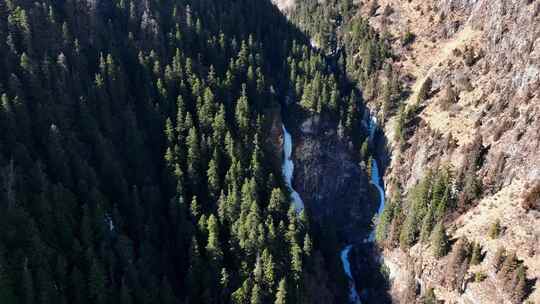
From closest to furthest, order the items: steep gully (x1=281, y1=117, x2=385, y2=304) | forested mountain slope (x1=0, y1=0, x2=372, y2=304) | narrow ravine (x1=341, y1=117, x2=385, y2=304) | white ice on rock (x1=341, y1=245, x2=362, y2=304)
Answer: forested mountain slope (x1=0, y1=0, x2=372, y2=304), white ice on rock (x1=341, y1=245, x2=362, y2=304), narrow ravine (x1=341, y1=117, x2=385, y2=304), steep gully (x1=281, y1=117, x2=385, y2=304)

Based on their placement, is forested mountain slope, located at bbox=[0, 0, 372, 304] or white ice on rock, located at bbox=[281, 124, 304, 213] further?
white ice on rock, located at bbox=[281, 124, 304, 213]

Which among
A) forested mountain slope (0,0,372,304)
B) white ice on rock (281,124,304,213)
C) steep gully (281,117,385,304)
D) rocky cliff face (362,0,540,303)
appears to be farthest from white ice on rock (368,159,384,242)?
white ice on rock (281,124,304,213)

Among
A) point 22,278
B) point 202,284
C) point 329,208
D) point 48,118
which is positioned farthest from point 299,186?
point 22,278

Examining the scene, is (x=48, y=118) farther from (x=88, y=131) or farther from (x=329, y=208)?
(x=329, y=208)

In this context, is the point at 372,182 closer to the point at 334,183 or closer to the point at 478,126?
the point at 334,183

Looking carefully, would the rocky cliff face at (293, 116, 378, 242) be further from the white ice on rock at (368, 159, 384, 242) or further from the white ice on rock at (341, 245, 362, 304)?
the white ice on rock at (341, 245, 362, 304)

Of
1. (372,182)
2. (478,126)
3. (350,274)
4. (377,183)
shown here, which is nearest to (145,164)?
(350,274)

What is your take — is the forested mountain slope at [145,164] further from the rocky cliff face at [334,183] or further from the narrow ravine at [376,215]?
the rocky cliff face at [334,183]

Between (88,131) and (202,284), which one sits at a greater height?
(88,131)
